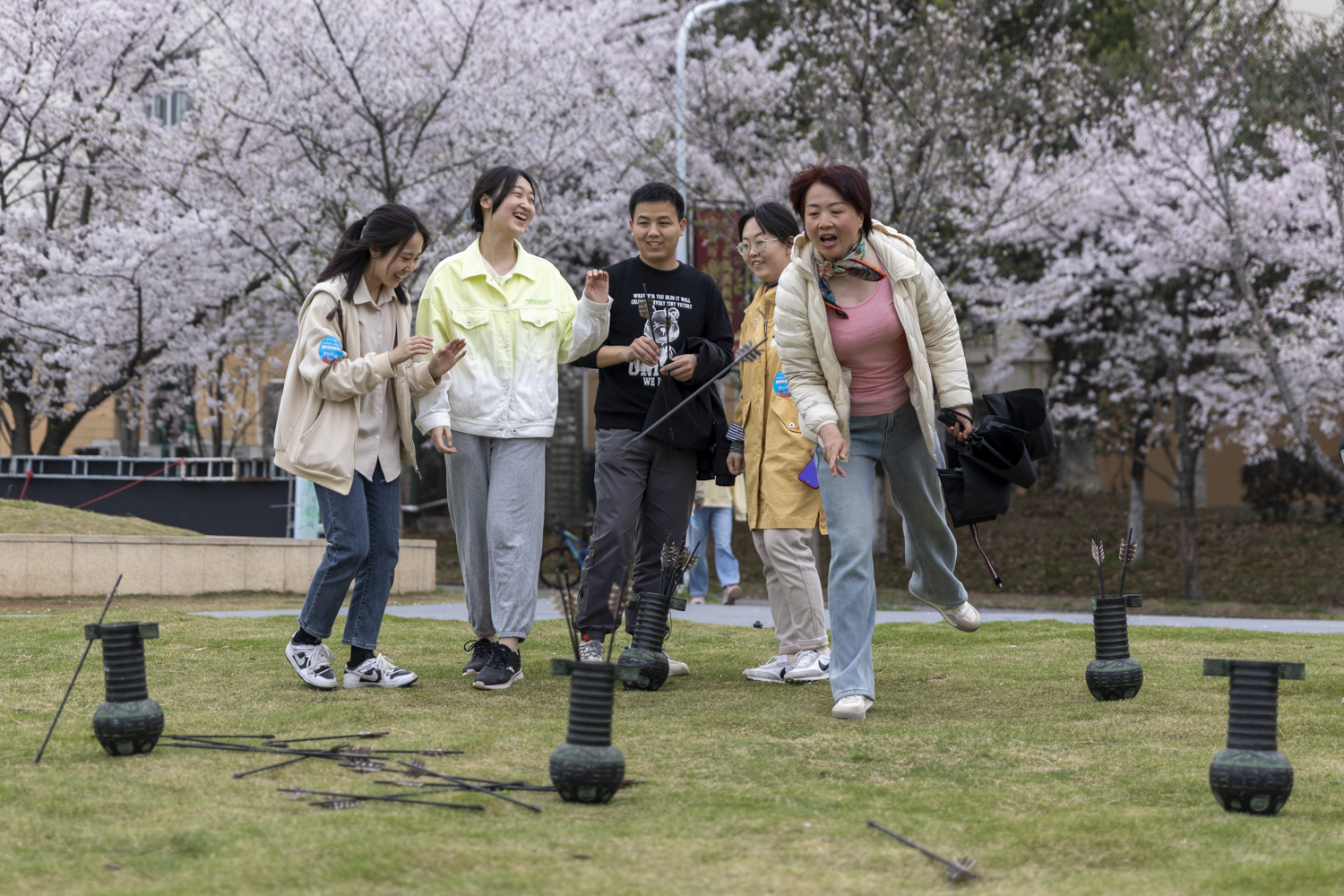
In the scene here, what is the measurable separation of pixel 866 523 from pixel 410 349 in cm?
173

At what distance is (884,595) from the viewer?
49.1 feet

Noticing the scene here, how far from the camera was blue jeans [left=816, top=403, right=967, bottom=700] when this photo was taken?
4.46 m

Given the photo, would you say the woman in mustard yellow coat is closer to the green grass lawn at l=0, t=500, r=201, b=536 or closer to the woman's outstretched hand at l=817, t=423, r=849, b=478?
the woman's outstretched hand at l=817, t=423, r=849, b=478

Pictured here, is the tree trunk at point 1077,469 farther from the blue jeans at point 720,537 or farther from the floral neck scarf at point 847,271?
the floral neck scarf at point 847,271

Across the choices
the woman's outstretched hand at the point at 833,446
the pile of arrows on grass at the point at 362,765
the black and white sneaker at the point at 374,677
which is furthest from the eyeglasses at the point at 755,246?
the pile of arrows on grass at the point at 362,765

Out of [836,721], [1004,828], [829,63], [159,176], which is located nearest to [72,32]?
[159,176]

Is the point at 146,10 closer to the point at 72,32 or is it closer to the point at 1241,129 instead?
the point at 72,32

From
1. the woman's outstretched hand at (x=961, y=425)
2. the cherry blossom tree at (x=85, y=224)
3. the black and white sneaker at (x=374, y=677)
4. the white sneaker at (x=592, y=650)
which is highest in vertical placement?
the cherry blossom tree at (x=85, y=224)

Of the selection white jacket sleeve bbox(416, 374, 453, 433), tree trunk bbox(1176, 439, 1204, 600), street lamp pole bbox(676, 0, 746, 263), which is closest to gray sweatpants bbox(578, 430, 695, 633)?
white jacket sleeve bbox(416, 374, 453, 433)

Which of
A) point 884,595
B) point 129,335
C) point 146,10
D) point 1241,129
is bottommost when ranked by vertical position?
point 884,595

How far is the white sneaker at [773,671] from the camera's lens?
17.4 ft

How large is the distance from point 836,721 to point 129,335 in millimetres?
14106

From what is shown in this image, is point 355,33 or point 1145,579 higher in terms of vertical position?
point 355,33

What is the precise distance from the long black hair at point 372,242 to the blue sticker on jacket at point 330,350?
0.25m
